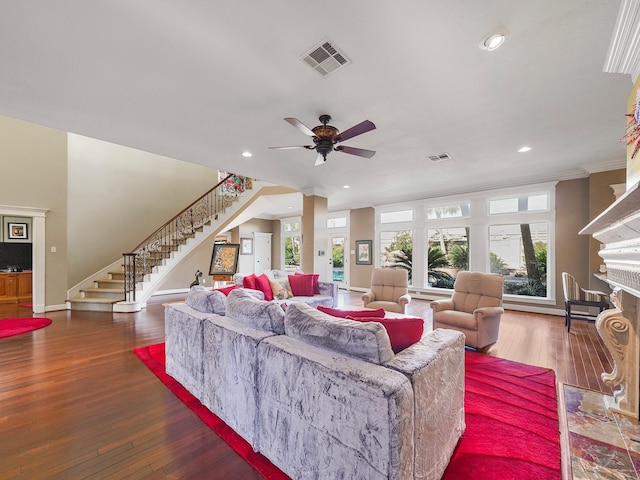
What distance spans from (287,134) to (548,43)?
2567 millimetres

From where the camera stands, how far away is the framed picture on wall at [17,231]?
677 cm

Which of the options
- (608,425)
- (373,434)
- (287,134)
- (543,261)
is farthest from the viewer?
(543,261)

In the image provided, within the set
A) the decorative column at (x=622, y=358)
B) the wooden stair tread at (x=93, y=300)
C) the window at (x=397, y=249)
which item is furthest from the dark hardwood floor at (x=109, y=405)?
the window at (x=397, y=249)

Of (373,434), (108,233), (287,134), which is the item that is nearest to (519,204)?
(287,134)

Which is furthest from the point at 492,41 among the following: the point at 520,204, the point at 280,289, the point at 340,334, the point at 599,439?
the point at 520,204

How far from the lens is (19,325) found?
4566 millimetres

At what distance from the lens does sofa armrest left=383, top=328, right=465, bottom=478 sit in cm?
131

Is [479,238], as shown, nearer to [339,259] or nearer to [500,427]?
[339,259]

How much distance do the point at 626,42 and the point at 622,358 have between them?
8.00 feet

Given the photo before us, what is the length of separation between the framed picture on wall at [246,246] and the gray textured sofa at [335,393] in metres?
8.54

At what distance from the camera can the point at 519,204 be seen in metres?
6.00

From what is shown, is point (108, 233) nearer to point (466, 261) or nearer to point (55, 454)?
point (55, 454)

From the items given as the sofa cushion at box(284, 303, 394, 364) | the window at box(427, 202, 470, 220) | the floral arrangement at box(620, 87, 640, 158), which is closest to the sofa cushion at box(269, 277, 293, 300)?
the sofa cushion at box(284, 303, 394, 364)

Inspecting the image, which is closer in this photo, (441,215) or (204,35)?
(204,35)
